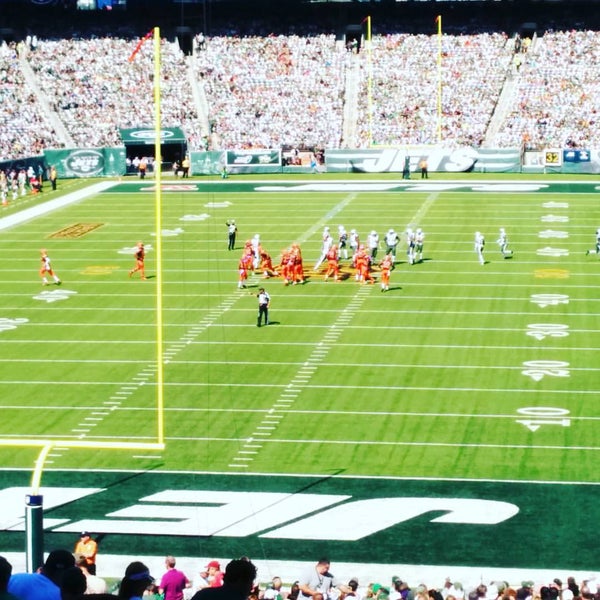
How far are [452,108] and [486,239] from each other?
75.2ft

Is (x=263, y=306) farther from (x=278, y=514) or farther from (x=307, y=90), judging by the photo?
(x=307, y=90)

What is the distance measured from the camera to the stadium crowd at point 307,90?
201 ft

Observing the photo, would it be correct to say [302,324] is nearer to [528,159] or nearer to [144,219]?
[144,219]

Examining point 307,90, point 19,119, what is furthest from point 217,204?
point 307,90

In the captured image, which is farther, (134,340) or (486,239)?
(486,239)

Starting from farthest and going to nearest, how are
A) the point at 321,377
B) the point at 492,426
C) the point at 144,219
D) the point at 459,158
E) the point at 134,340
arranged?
the point at 459,158
the point at 144,219
the point at 134,340
the point at 321,377
the point at 492,426

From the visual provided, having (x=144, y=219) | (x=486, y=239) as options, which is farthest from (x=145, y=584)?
(x=144, y=219)

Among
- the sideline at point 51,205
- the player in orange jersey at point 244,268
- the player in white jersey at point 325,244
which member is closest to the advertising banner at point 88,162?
the sideline at point 51,205

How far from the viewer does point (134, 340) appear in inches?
1152

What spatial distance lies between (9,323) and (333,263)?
8.38 m

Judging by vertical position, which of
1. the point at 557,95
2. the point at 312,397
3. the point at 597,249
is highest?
the point at 557,95

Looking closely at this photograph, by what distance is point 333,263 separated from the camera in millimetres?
35156

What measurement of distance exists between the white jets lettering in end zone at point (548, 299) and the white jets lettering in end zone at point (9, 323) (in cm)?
1140

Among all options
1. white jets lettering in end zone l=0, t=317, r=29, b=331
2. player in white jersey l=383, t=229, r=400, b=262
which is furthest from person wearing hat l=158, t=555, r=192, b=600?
player in white jersey l=383, t=229, r=400, b=262
